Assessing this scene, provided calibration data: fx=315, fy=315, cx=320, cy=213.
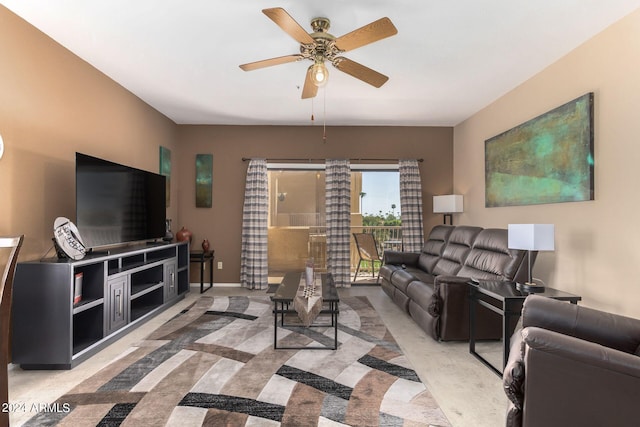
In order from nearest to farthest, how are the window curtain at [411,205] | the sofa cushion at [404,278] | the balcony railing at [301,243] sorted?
1. the sofa cushion at [404,278]
2. the window curtain at [411,205]
3. the balcony railing at [301,243]

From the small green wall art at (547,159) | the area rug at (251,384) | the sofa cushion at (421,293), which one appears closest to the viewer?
the area rug at (251,384)

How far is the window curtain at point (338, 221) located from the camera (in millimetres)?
5117

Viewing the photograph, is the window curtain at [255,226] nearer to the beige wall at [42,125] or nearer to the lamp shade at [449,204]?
the beige wall at [42,125]

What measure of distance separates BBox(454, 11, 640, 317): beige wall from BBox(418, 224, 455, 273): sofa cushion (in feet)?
3.60

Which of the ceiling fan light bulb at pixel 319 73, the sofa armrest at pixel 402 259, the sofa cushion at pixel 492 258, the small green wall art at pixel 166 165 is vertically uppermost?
the ceiling fan light bulb at pixel 319 73

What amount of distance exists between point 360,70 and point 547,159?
211 cm

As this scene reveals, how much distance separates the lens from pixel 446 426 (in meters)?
1.78

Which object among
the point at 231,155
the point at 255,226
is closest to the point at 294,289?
the point at 255,226

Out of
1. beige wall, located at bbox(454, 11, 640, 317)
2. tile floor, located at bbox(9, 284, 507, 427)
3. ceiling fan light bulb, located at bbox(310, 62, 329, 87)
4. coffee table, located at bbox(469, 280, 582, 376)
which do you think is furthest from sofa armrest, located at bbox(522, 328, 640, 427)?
ceiling fan light bulb, located at bbox(310, 62, 329, 87)

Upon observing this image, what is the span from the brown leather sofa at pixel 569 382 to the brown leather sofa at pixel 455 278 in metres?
1.38

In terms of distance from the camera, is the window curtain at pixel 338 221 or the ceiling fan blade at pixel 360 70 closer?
the ceiling fan blade at pixel 360 70

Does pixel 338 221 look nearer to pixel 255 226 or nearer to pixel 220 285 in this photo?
pixel 255 226

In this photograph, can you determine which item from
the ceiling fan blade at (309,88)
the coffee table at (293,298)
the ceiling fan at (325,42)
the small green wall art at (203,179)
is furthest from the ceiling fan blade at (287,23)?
the small green wall art at (203,179)

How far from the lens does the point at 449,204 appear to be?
477 cm
